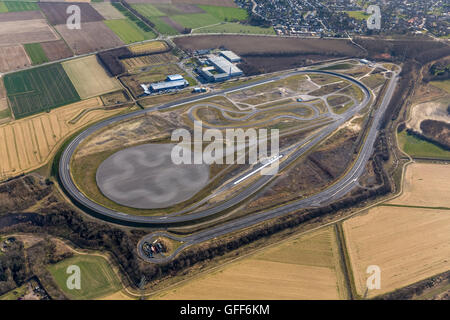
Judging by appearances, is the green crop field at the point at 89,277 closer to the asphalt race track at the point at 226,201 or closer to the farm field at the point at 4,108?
the asphalt race track at the point at 226,201

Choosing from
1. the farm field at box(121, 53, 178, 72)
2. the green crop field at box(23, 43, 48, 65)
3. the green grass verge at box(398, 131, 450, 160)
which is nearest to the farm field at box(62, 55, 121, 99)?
the green crop field at box(23, 43, 48, 65)

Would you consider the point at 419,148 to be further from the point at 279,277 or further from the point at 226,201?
the point at 279,277

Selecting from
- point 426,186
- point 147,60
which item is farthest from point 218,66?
point 426,186

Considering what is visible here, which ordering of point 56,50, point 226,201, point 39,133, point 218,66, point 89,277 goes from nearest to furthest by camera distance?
point 89,277 < point 226,201 < point 39,133 < point 218,66 < point 56,50

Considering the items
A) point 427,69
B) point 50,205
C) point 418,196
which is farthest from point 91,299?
point 427,69

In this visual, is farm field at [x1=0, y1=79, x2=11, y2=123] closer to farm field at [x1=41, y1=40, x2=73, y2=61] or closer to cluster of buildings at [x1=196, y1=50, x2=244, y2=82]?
farm field at [x1=41, y1=40, x2=73, y2=61]

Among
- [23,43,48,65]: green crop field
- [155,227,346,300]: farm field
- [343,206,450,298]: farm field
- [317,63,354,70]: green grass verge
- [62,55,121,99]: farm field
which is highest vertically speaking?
[317,63,354,70]: green grass verge

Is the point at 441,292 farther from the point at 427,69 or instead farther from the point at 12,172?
the point at 427,69

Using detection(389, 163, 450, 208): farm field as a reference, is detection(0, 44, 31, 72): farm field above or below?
above
